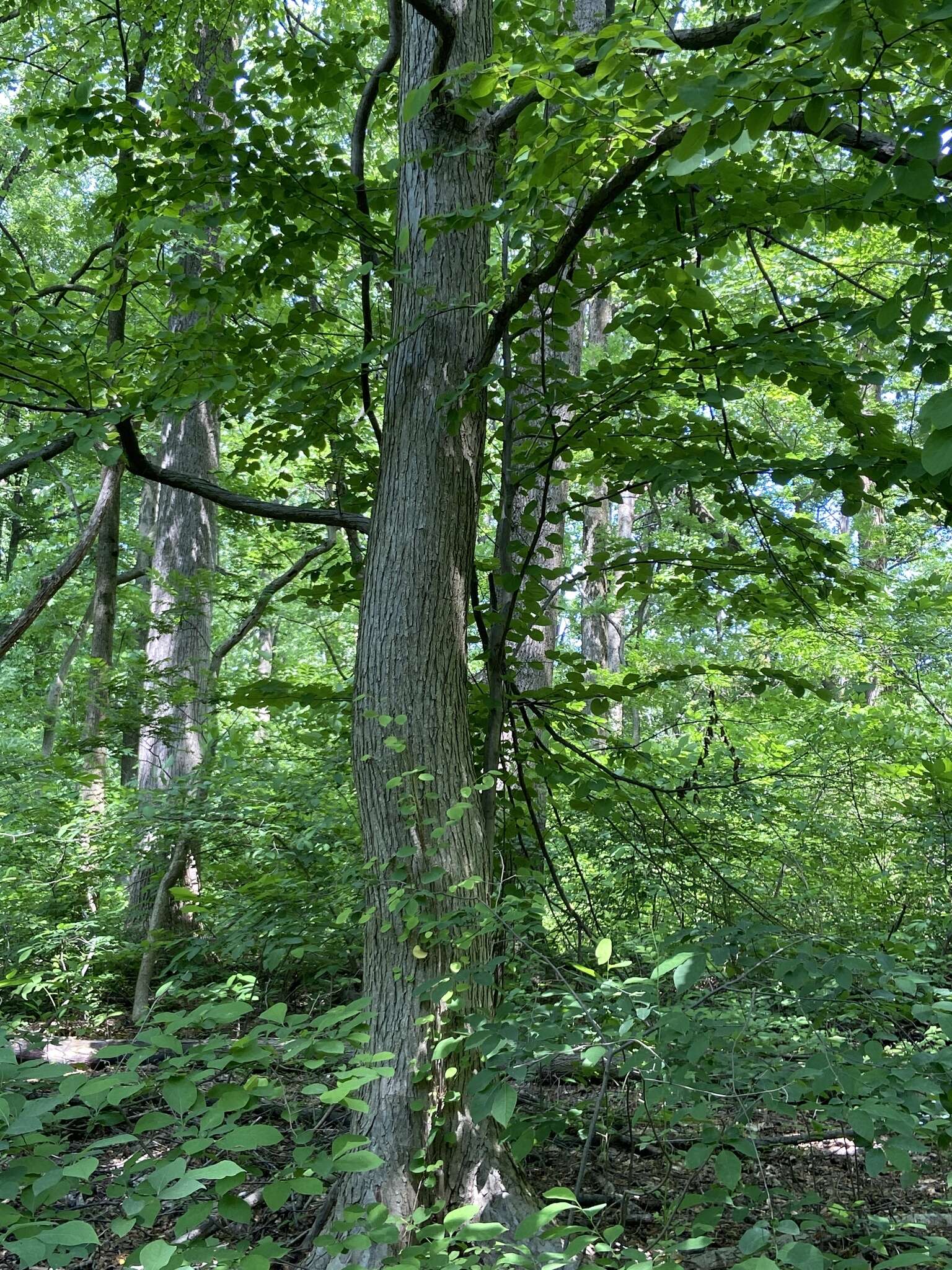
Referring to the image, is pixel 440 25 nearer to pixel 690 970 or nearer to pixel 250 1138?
pixel 690 970

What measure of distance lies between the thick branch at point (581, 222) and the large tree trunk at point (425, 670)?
5.8 inches

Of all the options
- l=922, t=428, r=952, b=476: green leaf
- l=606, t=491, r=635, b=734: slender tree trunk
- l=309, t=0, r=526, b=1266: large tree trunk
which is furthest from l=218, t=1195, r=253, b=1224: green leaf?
l=606, t=491, r=635, b=734: slender tree trunk

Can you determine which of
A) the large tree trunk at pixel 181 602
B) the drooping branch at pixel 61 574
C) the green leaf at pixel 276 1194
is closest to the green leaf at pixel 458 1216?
the green leaf at pixel 276 1194

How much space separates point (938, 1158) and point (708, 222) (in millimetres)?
3578

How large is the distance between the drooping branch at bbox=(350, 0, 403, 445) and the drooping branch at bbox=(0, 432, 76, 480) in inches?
46.0

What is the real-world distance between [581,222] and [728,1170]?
101 inches

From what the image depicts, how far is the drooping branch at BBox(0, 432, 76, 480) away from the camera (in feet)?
11.0

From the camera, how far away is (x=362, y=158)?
3984mm

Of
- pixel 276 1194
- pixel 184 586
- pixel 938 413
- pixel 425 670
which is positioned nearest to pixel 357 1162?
pixel 276 1194

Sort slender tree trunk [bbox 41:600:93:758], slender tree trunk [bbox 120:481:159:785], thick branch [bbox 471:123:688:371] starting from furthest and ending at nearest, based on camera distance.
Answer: slender tree trunk [bbox 41:600:93:758], slender tree trunk [bbox 120:481:159:785], thick branch [bbox 471:123:688:371]

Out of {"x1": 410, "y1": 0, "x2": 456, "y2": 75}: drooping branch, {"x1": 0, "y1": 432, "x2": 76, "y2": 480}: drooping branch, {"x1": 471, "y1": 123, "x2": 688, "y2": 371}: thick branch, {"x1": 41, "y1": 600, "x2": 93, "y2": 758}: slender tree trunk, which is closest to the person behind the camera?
{"x1": 471, "y1": 123, "x2": 688, "y2": 371}: thick branch

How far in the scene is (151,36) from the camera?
4957mm

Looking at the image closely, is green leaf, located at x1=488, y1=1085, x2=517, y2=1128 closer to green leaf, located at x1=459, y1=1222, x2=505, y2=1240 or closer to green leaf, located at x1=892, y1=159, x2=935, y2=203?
green leaf, located at x1=459, y1=1222, x2=505, y2=1240

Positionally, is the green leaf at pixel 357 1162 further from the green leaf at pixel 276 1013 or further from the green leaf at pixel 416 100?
the green leaf at pixel 416 100
